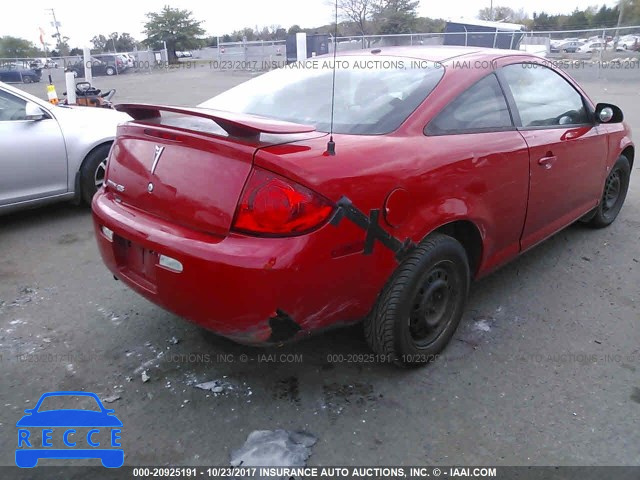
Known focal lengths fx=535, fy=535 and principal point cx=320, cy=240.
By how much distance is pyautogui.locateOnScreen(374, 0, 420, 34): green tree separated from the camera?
90.0 feet

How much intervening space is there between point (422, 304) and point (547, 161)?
1334 mm

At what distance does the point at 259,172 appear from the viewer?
214 cm

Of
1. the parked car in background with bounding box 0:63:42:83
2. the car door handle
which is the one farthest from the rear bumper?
the parked car in background with bounding box 0:63:42:83

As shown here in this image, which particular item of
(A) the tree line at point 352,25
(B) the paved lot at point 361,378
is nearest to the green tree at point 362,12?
(A) the tree line at point 352,25

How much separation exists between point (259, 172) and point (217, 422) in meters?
1.13

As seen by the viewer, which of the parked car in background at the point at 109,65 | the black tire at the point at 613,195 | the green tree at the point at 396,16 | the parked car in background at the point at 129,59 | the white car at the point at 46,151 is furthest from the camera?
the parked car in background at the point at 129,59

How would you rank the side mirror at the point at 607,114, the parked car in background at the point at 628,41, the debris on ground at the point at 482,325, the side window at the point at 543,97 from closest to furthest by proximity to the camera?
the debris on ground at the point at 482,325 → the side window at the point at 543,97 → the side mirror at the point at 607,114 → the parked car in background at the point at 628,41

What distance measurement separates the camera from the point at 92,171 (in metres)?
5.18

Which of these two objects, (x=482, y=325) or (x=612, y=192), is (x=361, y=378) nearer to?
(x=482, y=325)

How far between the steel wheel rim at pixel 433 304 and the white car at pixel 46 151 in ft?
12.5

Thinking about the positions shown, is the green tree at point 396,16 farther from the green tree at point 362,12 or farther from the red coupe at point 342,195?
the red coupe at point 342,195

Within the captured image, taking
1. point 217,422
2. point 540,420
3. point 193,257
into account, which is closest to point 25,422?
point 217,422

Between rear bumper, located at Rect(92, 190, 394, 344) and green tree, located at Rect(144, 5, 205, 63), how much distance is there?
55.2 m

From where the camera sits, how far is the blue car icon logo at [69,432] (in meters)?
2.23
